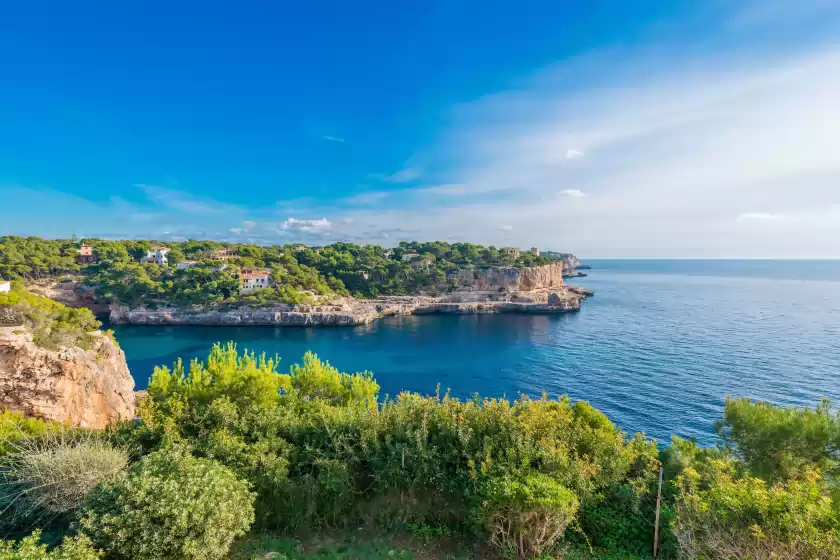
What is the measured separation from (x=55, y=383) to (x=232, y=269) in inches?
1569

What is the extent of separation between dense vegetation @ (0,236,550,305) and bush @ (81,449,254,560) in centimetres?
4065

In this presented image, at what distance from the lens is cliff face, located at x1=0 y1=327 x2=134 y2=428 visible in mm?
11508

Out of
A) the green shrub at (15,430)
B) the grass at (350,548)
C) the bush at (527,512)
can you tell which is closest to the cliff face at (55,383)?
the green shrub at (15,430)

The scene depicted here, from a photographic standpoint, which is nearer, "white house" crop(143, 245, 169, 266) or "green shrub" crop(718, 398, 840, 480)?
"green shrub" crop(718, 398, 840, 480)

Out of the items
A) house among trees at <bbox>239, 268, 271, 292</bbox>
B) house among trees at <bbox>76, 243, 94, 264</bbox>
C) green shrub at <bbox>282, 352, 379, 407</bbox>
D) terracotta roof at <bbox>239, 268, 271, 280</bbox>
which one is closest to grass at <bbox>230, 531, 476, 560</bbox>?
green shrub at <bbox>282, 352, 379, 407</bbox>

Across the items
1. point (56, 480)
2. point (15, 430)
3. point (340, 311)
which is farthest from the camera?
point (340, 311)

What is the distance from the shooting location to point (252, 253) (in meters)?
63.1

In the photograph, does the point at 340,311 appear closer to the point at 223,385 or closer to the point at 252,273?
the point at 252,273

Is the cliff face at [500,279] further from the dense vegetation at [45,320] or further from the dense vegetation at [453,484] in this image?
the dense vegetation at [453,484]

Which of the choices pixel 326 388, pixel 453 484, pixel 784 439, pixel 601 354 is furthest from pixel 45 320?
pixel 601 354

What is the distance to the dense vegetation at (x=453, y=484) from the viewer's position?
4.64 meters

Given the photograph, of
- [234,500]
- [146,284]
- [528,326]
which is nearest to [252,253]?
[146,284]

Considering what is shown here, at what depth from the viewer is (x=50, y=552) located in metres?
4.31

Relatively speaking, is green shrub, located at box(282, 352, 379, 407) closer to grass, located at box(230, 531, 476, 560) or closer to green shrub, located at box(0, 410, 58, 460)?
grass, located at box(230, 531, 476, 560)
